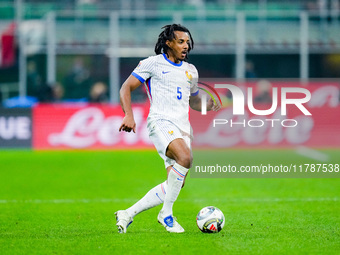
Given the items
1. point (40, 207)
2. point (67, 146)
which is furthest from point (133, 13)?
point (40, 207)

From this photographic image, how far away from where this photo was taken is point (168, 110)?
698 cm

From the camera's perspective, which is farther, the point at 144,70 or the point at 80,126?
the point at 80,126

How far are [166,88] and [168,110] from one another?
214 millimetres

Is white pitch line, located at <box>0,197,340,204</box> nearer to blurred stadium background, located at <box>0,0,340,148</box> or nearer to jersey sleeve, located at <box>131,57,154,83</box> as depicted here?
jersey sleeve, located at <box>131,57,154,83</box>

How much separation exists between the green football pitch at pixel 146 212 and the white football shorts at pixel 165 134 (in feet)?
2.71

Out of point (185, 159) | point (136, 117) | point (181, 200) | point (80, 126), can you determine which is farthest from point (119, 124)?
point (185, 159)

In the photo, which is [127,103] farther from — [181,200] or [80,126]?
[80,126]

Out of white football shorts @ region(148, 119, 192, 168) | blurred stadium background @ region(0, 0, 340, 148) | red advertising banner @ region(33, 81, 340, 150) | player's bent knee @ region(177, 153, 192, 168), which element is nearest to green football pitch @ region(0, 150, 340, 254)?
player's bent knee @ region(177, 153, 192, 168)

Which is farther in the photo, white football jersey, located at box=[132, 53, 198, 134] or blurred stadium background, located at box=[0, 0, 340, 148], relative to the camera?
blurred stadium background, located at box=[0, 0, 340, 148]

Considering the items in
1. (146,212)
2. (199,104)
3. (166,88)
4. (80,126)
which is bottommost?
(80,126)

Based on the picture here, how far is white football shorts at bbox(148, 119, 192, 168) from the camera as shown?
6844 millimetres

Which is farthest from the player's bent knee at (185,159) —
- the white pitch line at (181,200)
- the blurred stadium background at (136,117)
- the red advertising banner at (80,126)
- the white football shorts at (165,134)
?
the red advertising banner at (80,126)

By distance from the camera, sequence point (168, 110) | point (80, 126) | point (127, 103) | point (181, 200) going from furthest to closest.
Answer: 1. point (80, 126)
2. point (181, 200)
3. point (168, 110)
4. point (127, 103)

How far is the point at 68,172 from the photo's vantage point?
13.7 m
